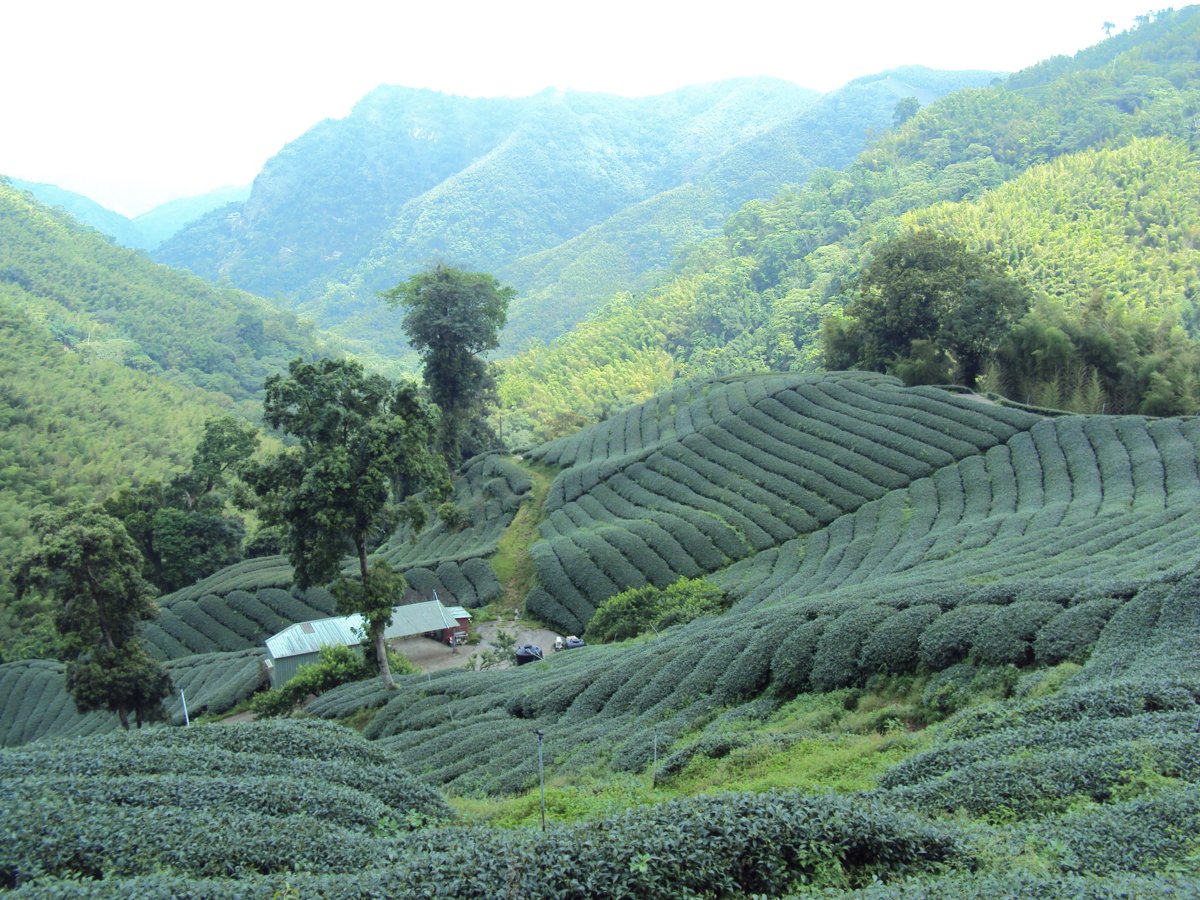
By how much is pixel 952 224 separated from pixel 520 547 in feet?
197

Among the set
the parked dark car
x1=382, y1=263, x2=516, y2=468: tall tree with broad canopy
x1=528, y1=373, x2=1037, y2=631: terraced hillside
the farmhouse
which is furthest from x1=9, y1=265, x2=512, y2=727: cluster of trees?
x1=382, y1=263, x2=516, y2=468: tall tree with broad canopy

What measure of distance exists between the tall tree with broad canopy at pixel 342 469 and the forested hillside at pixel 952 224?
1734 inches

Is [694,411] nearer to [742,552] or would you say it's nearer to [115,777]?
[742,552]

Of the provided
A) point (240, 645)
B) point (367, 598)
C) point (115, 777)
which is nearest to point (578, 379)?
point (240, 645)

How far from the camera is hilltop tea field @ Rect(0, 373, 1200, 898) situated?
7.60 m

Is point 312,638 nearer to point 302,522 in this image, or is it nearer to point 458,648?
point 458,648

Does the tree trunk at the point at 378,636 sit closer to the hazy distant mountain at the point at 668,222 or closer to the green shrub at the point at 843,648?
the green shrub at the point at 843,648

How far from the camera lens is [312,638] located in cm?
2864

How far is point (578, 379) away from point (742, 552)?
200 ft

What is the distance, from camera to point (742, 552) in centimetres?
2981

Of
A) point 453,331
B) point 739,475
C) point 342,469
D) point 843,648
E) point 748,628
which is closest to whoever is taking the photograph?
point 843,648

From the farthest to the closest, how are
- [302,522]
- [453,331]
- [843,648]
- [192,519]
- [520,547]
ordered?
1. [453,331]
2. [192,519]
3. [520,547]
4. [302,522]
5. [843,648]

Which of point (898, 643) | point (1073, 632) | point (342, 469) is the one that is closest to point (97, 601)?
point (342, 469)

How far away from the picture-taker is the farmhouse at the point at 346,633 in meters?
27.5
